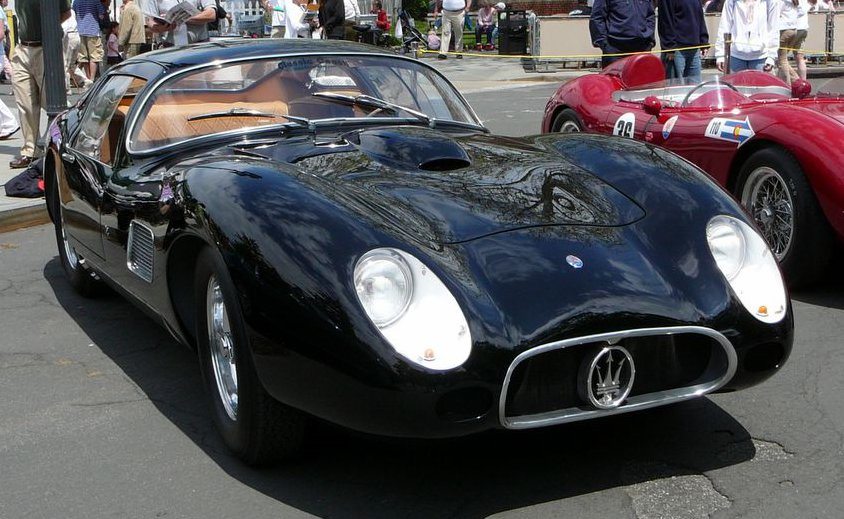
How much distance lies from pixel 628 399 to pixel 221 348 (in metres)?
1.33

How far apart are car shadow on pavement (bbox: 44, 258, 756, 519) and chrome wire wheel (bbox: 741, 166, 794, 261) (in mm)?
1785

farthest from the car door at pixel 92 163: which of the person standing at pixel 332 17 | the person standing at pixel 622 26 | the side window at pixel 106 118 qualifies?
the person standing at pixel 332 17

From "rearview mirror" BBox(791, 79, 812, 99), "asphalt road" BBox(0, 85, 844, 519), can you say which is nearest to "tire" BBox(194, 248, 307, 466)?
"asphalt road" BBox(0, 85, 844, 519)

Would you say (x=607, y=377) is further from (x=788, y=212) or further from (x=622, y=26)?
(x=622, y=26)

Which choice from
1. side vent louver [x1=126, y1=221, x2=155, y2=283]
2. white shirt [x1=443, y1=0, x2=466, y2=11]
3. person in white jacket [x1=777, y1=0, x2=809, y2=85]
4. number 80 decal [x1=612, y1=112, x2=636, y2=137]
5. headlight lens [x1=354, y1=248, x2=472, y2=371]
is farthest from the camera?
white shirt [x1=443, y1=0, x2=466, y2=11]

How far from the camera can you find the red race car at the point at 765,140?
5.31m

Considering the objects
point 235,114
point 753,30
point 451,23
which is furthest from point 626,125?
point 451,23

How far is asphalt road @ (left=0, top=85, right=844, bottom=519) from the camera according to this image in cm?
324

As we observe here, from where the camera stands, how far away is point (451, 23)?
79.3 ft

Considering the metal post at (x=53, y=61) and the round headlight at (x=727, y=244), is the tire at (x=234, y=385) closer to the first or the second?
the round headlight at (x=727, y=244)

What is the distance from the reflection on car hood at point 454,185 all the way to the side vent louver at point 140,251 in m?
0.54

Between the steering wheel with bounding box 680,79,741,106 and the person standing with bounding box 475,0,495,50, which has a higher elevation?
the person standing with bounding box 475,0,495,50

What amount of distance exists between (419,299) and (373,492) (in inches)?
25.7

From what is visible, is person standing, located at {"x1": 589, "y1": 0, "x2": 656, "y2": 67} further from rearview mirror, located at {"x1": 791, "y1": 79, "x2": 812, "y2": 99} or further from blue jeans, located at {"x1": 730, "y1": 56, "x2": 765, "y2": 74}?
rearview mirror, located at {"x1": 791, "y1": 79, "x2": 812, "y2": 99}
